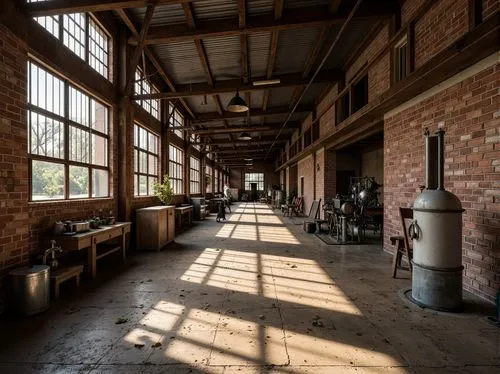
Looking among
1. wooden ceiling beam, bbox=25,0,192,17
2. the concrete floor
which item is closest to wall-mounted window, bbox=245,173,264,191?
the concrete floor

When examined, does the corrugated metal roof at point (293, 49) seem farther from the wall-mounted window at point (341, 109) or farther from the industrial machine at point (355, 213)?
the industrial machine at point (355, 213)

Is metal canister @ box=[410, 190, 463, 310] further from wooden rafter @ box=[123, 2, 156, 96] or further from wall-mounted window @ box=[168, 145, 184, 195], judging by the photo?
wall-mounted window @ box=[168, 145, 184, 195]

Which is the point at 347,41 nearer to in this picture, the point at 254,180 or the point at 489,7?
the point at 489,7

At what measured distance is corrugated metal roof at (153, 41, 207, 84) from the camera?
6.76 metres

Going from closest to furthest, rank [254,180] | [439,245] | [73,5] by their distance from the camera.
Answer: [439,245]
[73,5]
[254,180]

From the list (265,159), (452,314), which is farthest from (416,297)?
(265,159)

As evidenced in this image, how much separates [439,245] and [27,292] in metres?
4.69

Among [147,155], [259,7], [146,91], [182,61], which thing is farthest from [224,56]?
[147,155]

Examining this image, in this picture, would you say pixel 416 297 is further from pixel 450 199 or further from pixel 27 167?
pixel 27 167

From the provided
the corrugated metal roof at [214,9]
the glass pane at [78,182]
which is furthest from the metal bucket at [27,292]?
the corrugated metal roof at [214,9]

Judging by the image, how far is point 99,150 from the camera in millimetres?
5707

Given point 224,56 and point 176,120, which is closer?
point 224,56

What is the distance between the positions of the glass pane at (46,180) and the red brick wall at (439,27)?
618cm

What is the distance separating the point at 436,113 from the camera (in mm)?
4102
